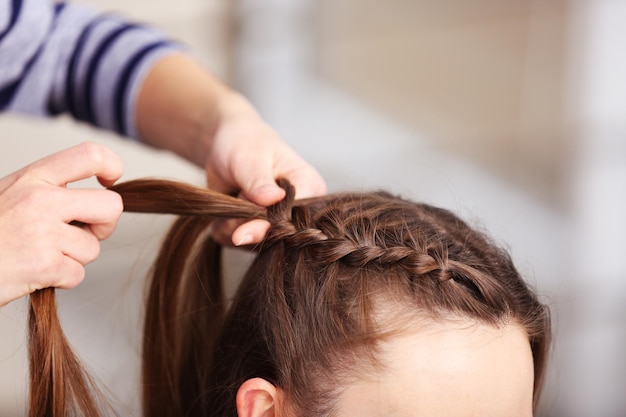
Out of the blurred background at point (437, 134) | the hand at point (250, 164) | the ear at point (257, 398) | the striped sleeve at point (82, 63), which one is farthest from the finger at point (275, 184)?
the blurred background at point (437, 134)

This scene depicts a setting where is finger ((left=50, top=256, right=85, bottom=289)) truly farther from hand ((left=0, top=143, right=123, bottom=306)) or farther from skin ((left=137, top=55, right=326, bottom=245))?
skin ((left=137, top=55, right=326, bottom=245))

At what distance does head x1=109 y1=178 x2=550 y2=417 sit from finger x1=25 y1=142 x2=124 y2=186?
0.10m

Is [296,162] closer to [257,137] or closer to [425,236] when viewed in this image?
[257,137]

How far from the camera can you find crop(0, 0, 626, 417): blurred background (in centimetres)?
165

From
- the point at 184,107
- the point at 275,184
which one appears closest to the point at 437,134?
the point at 184,107

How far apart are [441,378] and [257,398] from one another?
0.21 meters

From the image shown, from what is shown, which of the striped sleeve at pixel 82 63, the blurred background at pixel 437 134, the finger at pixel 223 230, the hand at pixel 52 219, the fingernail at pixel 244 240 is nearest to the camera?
the hand at pixel 52 219

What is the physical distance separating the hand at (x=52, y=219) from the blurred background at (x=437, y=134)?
90 centimetres

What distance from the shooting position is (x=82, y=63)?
1112 mm

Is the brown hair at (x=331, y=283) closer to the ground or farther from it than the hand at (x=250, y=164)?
closer to the ground

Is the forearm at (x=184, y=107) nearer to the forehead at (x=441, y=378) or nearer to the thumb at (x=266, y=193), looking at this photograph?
the thumb at (x=266, y=193)

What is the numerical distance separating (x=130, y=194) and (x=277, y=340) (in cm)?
25

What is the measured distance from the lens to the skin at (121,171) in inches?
28.1

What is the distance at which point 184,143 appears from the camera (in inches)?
42.3
